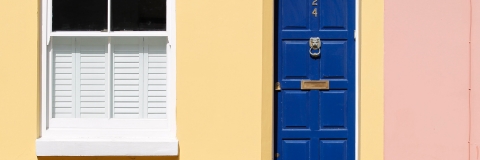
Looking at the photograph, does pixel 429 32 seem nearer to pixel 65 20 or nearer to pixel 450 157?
pixel 450 157

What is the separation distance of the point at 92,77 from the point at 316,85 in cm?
204

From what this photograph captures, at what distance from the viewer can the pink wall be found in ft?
19.0

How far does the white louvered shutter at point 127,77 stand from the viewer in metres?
5.71

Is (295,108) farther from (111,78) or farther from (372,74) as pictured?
(111,78)

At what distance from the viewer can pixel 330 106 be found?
607 centimetres

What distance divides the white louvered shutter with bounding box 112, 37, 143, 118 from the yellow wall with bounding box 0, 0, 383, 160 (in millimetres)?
381

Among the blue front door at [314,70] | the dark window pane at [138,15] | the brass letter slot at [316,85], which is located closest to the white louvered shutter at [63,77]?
the dark window pane at [138,15]

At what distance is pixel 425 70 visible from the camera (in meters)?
5.80

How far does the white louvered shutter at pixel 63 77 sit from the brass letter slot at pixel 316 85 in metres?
2.10

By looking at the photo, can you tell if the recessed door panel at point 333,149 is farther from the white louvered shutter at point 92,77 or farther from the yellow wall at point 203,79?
the white louvered shutter at point 92,77

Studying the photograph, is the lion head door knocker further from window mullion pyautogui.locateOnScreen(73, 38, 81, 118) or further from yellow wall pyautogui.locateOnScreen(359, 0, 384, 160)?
window mullion pyautogui.locateOnScreen(73, 38, 81, 118)

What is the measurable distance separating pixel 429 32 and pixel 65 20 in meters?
3.22

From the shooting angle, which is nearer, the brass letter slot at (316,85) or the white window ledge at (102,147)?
the white window ledge at (102,147)

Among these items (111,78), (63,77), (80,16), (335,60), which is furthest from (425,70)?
(63,77)
